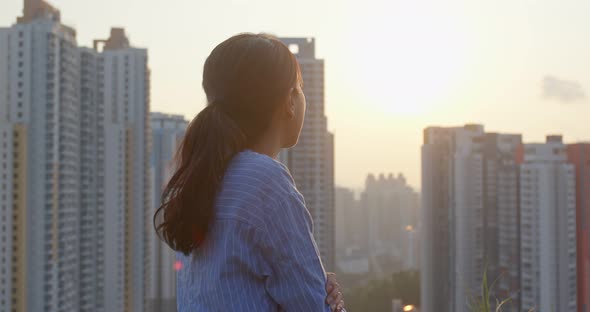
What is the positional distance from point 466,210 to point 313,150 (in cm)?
441

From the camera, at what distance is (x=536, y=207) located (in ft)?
46.7

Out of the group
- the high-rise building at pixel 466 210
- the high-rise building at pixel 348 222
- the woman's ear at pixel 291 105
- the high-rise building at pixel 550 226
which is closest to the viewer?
the woman's ear at pixel 291 105

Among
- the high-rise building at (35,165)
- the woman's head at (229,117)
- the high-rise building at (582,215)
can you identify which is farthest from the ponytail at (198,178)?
the high-rise building at (582,215)

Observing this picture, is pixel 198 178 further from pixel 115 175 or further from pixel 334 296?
pixel 115 175

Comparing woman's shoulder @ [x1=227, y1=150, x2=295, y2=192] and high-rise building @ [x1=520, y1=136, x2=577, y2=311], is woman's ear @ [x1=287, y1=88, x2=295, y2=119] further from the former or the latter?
high-rise building @ [x1=520, y1=136, x2=577, y2=311]

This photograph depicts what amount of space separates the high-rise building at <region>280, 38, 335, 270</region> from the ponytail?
1379 centimetres

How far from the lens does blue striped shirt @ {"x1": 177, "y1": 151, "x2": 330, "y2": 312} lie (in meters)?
0.61

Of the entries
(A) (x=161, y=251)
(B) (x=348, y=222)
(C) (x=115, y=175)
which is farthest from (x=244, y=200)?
(B) (x=348, y=222)

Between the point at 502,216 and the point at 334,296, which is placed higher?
the point at 334,296

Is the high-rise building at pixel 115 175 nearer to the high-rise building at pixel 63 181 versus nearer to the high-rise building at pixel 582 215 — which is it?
the high-rise building at pixel 63 181

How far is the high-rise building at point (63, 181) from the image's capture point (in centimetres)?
1094

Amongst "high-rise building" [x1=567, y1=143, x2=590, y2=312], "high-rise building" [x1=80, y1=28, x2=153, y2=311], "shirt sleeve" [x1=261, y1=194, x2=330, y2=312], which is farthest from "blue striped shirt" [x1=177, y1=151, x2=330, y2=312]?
"high-rise building" [x1=567, y1=143, x2=590, y2=312]

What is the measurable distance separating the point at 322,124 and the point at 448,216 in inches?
173

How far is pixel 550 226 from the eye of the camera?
1386 cm
